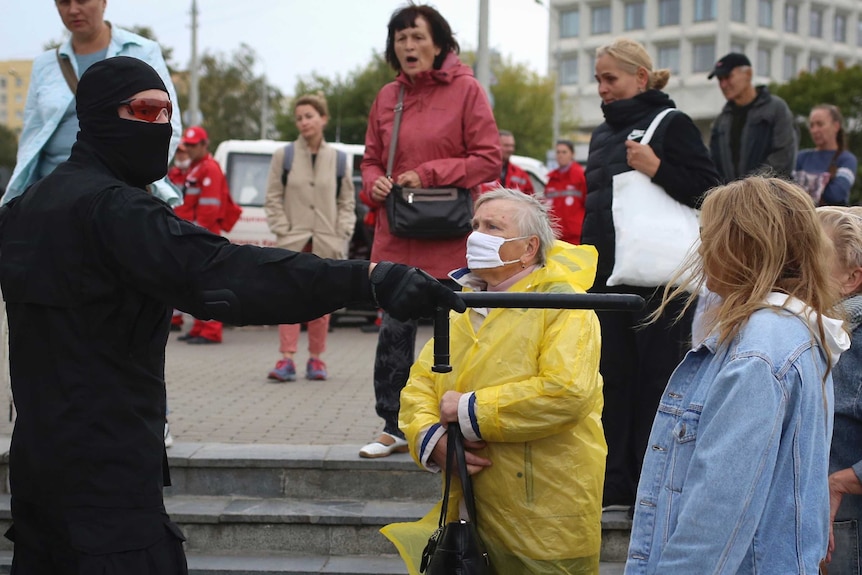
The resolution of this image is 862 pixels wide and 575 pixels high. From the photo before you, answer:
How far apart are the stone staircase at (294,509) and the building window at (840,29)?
9427 centimetres

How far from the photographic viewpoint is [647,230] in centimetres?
485

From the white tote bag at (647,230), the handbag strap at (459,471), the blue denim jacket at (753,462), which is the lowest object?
the handbag strap at (459,471)

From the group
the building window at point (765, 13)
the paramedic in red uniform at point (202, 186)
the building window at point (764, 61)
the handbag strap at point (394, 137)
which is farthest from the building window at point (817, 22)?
the handbag strap at point (394, 137)

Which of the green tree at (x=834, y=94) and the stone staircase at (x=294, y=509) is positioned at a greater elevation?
the green tree at (x=834, y=94)

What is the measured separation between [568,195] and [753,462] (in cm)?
1035

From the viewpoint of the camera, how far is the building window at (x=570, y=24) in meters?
91.8

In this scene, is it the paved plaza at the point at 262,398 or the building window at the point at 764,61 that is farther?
the building window at the point at 764,61

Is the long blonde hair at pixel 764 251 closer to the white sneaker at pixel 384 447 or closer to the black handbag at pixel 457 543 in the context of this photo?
the black handbag at pixel 457 543

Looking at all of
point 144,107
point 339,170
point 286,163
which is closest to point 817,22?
point 339,170

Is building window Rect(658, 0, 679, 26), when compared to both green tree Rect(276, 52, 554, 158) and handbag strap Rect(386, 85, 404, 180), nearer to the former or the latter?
green tree Rect(276, 52, 554, 158)

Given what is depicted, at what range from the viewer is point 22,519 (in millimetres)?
2684

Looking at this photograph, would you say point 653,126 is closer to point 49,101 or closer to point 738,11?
point 49,101

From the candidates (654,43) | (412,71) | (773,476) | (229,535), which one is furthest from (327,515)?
(654,43)

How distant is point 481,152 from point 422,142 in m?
0.30
